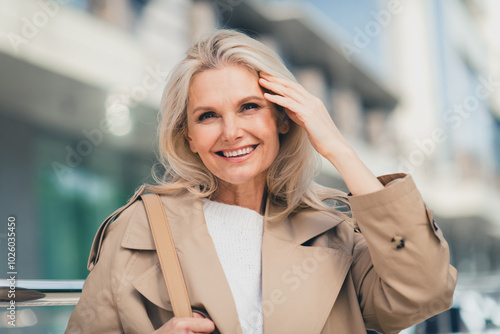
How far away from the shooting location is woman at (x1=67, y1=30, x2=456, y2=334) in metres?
1.53

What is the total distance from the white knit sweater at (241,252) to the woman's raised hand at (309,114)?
0.41 m

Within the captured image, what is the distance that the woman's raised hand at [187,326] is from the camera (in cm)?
146

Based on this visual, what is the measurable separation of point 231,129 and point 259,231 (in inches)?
16.3

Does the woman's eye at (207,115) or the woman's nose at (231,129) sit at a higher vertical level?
the woman's eye at (207,115)

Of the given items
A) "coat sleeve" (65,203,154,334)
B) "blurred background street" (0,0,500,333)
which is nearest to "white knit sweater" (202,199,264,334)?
"coat sleeve" (65,203,154,334)

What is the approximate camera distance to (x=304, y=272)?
5.64 feet

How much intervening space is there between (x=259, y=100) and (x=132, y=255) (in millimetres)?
665

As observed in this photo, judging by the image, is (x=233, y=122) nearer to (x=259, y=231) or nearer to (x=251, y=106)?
(x=251, y=106)

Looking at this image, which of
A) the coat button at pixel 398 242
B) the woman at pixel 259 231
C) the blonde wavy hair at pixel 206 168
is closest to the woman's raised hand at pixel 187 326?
the woman at pixel 259 231

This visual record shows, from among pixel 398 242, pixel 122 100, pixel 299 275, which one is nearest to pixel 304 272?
pixel 299 275

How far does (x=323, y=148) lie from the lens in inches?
64.9

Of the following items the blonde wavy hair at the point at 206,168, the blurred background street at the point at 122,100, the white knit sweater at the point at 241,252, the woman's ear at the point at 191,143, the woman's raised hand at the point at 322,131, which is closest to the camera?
the woman's raised hand at the point at 322,131

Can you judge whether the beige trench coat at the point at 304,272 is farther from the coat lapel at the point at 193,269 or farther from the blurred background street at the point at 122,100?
the blurred background street at the point at 122,100

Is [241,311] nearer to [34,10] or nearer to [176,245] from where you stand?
[176,245]
